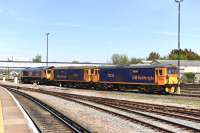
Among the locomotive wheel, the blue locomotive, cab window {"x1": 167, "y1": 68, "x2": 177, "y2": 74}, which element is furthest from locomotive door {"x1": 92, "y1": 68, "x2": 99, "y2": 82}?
the locomotive wheel

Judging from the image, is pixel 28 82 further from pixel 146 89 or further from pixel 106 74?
pixel 146 89

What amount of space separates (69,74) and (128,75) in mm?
17052

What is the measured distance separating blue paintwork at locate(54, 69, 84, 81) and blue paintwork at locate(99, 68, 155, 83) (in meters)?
5.71

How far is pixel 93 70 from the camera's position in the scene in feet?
190

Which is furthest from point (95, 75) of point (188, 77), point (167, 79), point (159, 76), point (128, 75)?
point (188, 77)

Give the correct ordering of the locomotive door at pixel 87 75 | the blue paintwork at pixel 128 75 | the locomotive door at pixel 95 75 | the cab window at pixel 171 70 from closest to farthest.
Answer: the cab window at pixel 171 70 → the blue paintwork at pixel 128 75 → the locomotive door at pixel 95 75 → the locomotive door at pixel 87 75

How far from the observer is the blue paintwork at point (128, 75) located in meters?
45.8

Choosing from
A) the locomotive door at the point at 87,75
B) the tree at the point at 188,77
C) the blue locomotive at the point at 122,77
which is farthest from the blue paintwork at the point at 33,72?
the tree at the point at 188,77

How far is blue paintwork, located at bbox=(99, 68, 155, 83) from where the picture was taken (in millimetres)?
45806

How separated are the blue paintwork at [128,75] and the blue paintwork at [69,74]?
225 inches

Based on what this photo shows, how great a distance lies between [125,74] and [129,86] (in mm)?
1490

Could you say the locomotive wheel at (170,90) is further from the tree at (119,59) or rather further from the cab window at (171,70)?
the tree at (119,59)

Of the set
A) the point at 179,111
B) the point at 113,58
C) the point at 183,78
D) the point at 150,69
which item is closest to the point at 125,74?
the point at 150,69

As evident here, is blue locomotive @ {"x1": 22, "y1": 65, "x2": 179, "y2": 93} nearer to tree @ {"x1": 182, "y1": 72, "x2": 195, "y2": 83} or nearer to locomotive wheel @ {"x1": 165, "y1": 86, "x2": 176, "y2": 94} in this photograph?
locomotive wheel @ {"x1": 165, "y1": 86, "x2": 176, "y2": 94}
